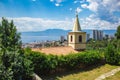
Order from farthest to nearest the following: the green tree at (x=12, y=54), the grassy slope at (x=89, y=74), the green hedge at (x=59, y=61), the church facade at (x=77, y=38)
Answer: the church facade at (x=77, y=38) → the grassy slope at (x=89, y=74) → the green hedge at (x=59, y=61) → the green tree at (x=12, y=54)

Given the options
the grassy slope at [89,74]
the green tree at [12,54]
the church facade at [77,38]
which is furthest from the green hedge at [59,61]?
the church facade at [77,38]

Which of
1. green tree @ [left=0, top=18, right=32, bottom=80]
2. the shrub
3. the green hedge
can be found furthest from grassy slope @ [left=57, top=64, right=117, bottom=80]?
green tree @ [left=0, top=18, right=32, bottom=80]

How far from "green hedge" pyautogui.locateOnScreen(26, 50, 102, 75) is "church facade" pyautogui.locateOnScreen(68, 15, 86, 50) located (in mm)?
7004

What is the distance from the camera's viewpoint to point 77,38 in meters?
33.3

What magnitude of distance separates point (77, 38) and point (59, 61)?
1178cm

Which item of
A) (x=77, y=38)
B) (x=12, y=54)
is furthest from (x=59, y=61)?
(x=77, y=38)

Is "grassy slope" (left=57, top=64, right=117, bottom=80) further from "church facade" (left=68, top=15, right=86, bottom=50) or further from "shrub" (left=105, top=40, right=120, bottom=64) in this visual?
"church facade" (left=68, top=15, right=86, bottom=50)

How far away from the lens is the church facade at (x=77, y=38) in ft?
109

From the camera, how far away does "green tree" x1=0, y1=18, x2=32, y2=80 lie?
44.4ft

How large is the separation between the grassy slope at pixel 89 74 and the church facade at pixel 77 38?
8.53m

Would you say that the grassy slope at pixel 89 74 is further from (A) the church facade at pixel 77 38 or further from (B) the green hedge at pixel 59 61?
(A) the church facade at pixel 77 38

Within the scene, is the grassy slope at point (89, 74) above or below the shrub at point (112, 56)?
below

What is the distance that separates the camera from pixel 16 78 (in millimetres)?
13648

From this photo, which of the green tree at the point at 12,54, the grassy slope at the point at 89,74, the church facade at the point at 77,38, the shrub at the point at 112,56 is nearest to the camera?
the green tree at the point at 12,54
